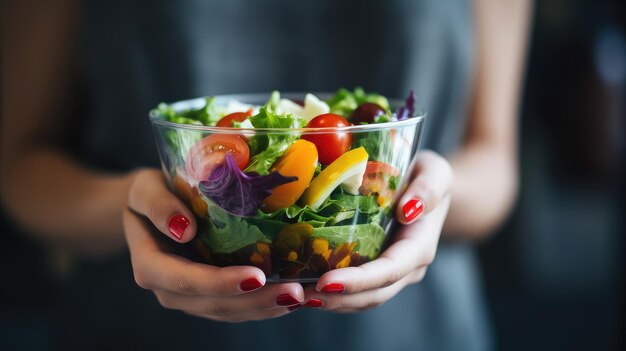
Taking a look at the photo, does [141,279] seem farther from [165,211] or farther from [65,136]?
[65,136]

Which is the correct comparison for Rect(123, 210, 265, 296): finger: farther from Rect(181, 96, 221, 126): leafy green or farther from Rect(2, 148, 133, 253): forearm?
Rect(2, 148, 133, 253): forearm

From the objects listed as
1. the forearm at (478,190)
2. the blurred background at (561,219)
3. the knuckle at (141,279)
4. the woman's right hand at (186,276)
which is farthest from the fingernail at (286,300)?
the blurred background at (561,219)

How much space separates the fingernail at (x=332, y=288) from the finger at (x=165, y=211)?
0.09 m

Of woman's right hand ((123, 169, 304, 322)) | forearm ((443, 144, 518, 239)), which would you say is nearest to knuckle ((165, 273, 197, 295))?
woman's right hand ((123, 169, 304, 322))

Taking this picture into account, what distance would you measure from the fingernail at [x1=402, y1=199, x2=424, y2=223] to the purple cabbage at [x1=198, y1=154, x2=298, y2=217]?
0.10 m

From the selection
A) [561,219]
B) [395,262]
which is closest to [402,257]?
[395,262]

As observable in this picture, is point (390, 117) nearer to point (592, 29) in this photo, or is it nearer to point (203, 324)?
point (203, 324)

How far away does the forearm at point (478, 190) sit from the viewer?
763 mm

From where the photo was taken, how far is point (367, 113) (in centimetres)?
44

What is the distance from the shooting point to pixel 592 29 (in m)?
1.68

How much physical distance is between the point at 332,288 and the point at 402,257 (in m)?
0.06

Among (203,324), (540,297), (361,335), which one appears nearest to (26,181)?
(203,324)

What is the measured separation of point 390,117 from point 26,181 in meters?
0.54

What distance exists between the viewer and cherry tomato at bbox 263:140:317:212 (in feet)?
1.20
